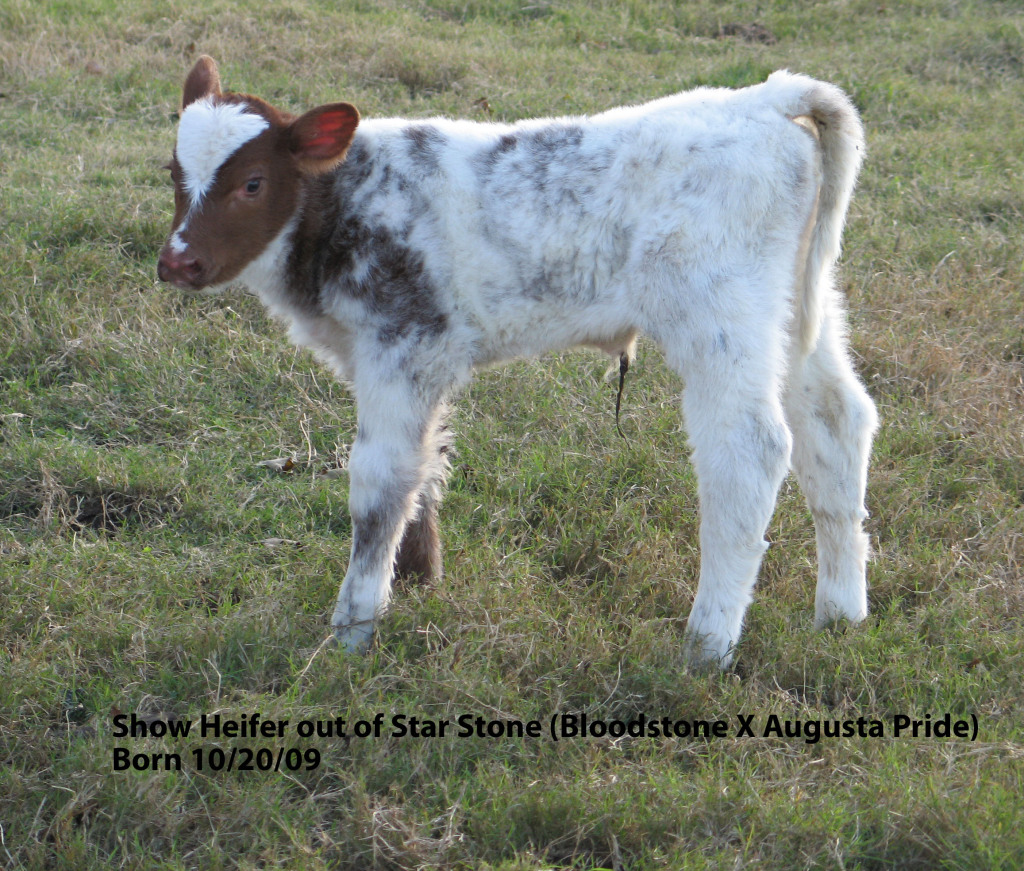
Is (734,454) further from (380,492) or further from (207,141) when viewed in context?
(207,141)

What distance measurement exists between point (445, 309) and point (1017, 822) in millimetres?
2174

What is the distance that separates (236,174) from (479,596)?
1.59 m

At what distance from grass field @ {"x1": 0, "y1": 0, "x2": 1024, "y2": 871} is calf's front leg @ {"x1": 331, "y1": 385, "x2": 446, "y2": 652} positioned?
4.8 inches

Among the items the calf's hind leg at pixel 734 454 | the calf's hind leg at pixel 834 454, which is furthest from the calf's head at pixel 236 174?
the calf's hind leg at pixel 834 454

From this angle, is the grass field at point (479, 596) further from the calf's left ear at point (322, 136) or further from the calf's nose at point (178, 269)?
the calf's left ear at point (322, 136)

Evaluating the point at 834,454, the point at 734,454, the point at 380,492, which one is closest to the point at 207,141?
the point at 380,492

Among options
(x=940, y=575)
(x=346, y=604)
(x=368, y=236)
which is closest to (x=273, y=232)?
(x=368, y=236)

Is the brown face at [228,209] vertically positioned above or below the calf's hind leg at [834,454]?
above

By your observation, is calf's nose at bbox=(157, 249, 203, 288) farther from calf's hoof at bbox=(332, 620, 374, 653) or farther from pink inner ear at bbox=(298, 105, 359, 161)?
calf's hoof at bbox=(332, 620, 374, 653)

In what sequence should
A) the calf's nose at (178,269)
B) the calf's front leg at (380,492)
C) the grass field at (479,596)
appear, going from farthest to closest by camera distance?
the calf's front leg at (380,492), the calf's nose at (178,269), the grass field at (479,596)

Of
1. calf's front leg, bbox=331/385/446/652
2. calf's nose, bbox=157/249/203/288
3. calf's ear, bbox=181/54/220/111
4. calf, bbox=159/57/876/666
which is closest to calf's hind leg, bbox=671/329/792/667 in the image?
calf, bbox=159/57/876/666

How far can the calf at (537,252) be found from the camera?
3.49 m

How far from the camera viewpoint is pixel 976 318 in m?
5.96

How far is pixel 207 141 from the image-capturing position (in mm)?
3451
